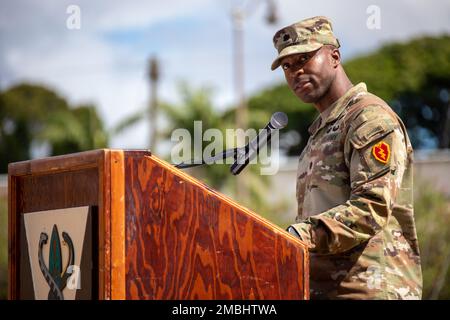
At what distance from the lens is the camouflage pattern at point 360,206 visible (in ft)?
11.0

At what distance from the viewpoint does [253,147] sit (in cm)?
351

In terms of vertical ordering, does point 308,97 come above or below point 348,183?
above

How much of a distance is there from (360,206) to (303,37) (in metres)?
0.70

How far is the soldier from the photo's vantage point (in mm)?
3359

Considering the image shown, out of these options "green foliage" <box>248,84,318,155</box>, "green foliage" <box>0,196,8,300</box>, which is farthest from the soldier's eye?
"green foliage" <box>248,84,318,155</box>

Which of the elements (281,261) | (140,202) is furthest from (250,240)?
(140,202)

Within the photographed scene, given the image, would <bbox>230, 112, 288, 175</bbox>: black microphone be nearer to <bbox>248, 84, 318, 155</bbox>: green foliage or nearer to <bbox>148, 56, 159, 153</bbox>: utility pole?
<bbox>148, 56, 159, 153</bbox>: utility pole

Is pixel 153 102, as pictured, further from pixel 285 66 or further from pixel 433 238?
pixel 285 66

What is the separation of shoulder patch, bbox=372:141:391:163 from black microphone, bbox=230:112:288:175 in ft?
1.10

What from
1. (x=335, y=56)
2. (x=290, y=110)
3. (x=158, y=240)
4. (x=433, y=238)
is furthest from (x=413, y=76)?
(x=158, y=240)

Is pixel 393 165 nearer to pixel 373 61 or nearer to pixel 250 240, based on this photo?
pixel 250 240

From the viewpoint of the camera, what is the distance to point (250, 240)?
10.0ft
